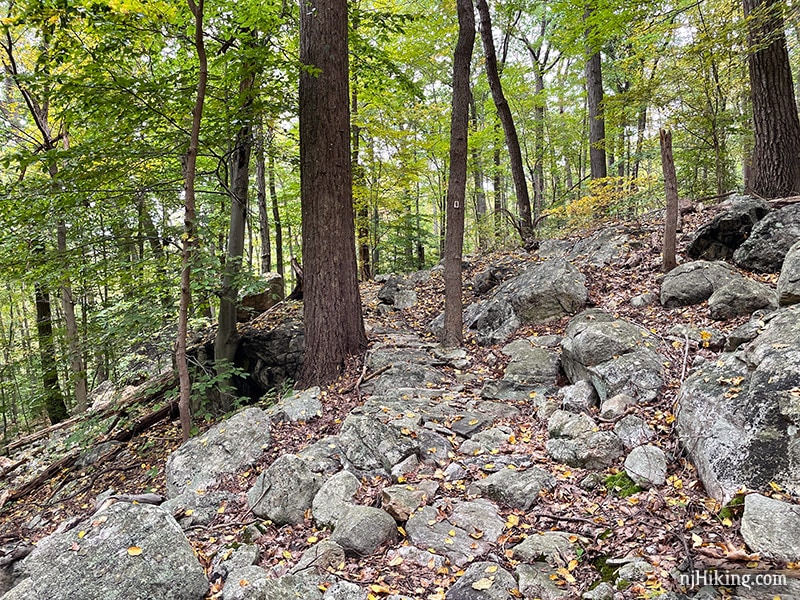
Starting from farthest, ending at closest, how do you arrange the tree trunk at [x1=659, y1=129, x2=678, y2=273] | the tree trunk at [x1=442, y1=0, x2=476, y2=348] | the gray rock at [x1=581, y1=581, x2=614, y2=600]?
the tree trunk at [x1=442, y1=0, x2=476, y2=348] < the tree trunk at [x1=659, y1=129, x2=678, y2=273] < the gray rock at [x1=581, y1=581, x2=614, y2=600]

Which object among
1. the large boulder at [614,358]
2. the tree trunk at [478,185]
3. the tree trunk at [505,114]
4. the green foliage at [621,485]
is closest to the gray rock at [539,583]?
the green foliage at [621,485]

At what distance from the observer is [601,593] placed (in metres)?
2.18

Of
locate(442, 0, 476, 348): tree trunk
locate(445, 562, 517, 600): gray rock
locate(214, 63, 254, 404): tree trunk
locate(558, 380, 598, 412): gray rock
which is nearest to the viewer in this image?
locate(445, 562, 517, 600): gray rock

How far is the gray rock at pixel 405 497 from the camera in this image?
3016mm

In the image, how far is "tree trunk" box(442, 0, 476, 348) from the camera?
5785 mm

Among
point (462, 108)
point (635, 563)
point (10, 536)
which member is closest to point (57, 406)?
point (10, 536)

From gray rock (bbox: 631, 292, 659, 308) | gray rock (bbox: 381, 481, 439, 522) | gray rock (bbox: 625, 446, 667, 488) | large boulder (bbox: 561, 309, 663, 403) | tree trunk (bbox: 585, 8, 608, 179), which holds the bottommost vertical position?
gray rock (bbox: 381, 481, 439, 522)

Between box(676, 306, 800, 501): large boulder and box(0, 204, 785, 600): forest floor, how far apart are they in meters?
0.13

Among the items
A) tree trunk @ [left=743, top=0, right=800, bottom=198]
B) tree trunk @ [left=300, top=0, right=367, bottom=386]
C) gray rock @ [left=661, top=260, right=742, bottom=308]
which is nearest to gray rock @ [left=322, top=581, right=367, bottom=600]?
tree trunk @ [left=300, top=0, right=367, bottom=386]

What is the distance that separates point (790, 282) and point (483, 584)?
3.55 metres

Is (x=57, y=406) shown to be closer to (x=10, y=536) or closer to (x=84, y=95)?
(x=10, y=536)

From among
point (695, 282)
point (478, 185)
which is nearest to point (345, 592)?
point (695, 282)

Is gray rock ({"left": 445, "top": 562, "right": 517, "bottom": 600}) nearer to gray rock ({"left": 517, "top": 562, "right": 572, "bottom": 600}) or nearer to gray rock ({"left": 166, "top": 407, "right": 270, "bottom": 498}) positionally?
gray rock ({"left": 517, "top": 562, "right": 572, "bottom": 600})

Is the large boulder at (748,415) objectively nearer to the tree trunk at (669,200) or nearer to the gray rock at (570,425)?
the gray rock at (570,425)
